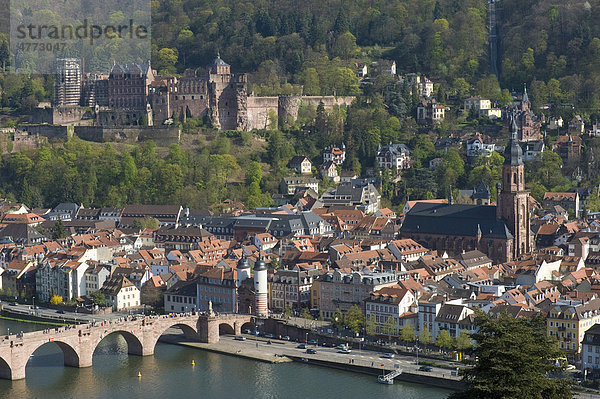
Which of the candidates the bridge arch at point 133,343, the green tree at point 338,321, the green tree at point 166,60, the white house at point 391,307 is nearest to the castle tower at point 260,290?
the green tree at point 338,321

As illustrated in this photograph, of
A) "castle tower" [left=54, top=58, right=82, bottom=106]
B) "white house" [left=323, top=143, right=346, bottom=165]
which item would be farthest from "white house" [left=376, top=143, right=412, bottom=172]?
"castle tower" [left=54, top=58, right=82, bottom=106]

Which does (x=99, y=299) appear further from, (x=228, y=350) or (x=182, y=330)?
(x=228, y=350)

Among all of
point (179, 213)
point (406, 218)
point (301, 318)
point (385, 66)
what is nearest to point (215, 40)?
point (385, 66)

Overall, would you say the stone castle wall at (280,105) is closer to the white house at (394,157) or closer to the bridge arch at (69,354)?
the white house at (394,157)

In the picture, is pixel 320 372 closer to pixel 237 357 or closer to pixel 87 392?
pixel 237 357

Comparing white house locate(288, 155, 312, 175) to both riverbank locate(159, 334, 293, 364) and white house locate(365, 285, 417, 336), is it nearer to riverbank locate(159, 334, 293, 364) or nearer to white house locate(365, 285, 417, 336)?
riverbank locate(159, 334, 293, 364)

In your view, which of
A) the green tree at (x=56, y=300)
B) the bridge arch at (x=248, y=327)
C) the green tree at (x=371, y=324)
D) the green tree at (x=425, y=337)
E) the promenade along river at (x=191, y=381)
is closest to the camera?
the promenade along river at (x=191, y=381)
